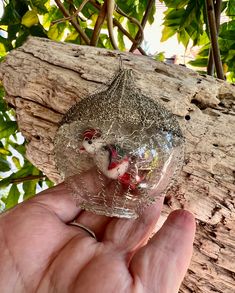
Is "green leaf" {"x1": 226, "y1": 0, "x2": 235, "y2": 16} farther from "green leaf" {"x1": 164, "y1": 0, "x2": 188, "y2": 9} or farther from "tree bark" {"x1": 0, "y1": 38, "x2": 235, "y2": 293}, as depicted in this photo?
"tree bark" {"x1": 0, "y1": 38, "x2": 235, "y2": 293}

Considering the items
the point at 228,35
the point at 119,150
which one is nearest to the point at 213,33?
the point at 228,35

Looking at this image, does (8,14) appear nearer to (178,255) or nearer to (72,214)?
(72,214)

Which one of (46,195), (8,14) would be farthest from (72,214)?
(8,14)

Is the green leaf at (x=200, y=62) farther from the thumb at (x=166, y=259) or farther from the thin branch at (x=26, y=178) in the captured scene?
the thumb at (x=166, y=259)

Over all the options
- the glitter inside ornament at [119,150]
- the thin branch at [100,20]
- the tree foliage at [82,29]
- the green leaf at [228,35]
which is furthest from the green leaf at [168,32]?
the glitter inside ornament at [119,150]

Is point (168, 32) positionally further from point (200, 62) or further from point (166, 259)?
point (166, 259)
